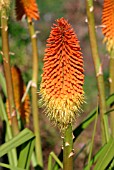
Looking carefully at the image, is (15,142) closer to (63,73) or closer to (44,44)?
(63,73)

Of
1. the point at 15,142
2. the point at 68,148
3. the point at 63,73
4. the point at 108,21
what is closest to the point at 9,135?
the point at 15,142

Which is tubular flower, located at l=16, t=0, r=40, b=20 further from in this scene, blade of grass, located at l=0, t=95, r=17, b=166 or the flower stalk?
blade of grass, located at l=0, t=95, r=17, b=166

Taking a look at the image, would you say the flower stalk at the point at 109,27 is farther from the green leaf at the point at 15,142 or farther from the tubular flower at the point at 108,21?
the green leaf at the point at 15,142

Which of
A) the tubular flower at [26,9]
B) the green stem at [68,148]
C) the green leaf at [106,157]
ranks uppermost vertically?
the tubular flower at [26,9]

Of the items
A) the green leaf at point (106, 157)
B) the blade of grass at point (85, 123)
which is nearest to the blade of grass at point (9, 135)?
the blade of grass at point (85, 123)

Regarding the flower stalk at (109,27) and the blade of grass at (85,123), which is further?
the flower stalk at (109,27)

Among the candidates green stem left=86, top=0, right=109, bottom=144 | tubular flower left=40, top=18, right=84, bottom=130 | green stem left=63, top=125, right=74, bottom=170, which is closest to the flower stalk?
green stem left=86, top=0, right=109, bottom=144
